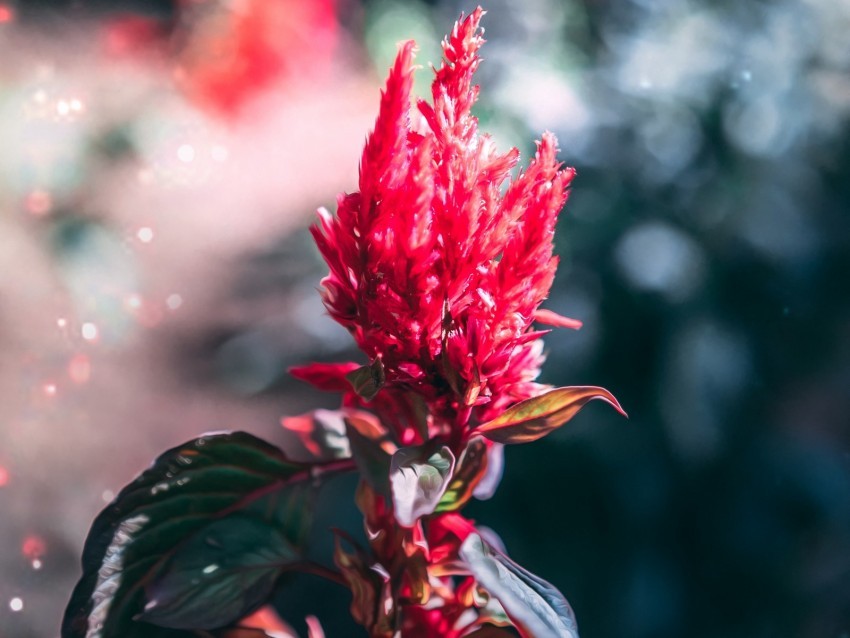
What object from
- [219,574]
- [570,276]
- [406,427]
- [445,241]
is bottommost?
[219,574]

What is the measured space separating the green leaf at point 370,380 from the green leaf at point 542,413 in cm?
13

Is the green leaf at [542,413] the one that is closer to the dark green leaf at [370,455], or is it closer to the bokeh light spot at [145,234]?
the dark green leaf at [370,455]

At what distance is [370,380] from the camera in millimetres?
689

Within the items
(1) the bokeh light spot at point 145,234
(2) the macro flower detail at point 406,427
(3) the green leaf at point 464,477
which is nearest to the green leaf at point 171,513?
(2) the macro flower detail at point 406,427

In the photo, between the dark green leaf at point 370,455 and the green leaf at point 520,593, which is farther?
the dark green leaf at point 370,455

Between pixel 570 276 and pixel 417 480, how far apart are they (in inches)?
19.9

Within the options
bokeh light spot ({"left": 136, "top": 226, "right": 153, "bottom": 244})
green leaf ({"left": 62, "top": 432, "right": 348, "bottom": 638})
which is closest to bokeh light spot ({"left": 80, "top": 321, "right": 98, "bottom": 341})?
bokeh light spot ({"left": 136, "top": 226, "right": 153, "bottom": 244})

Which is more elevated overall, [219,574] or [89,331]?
[89,331]

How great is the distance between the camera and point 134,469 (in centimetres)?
93

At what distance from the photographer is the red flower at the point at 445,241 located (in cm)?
64

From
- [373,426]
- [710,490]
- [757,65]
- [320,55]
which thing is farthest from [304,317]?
[757,65]

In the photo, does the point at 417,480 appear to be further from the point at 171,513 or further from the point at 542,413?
the point at 171,513

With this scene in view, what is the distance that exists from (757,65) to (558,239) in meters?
0.40

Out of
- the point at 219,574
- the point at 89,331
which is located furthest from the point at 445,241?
the point at 89,331
